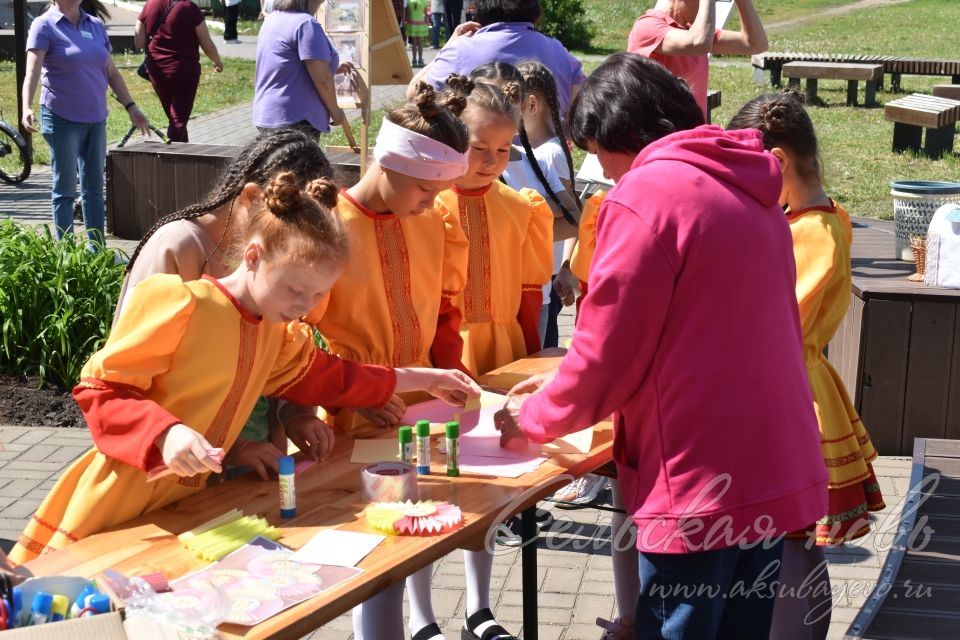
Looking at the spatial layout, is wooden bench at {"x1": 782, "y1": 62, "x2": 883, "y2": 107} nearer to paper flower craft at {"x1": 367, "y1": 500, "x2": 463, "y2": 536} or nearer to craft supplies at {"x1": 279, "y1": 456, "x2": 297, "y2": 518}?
paper flower craft at {"x1": 367, "y1": 500, "x2": 463, "y2": 536}

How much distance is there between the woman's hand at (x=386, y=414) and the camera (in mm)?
3381

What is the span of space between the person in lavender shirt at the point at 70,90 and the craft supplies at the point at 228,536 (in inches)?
233

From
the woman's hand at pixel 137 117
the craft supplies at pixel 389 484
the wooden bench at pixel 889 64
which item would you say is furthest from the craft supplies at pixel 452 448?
the wooden bench at pixel 889 64

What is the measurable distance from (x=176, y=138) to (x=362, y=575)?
9.22m

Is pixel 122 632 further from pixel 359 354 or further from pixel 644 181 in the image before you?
pixel 359 354

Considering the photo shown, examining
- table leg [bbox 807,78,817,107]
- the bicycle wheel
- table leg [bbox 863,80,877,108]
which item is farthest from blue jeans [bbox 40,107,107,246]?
table leg [bbox 863,80,877,108]

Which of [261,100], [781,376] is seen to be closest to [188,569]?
[781,376]

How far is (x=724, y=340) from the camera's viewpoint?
8.33ft

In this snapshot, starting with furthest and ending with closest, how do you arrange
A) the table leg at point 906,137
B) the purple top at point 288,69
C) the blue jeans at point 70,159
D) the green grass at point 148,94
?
the green grass at point 148,94
the table leg at point 906,137
the blue jeans at point 70,159
the purple top at point 288,69

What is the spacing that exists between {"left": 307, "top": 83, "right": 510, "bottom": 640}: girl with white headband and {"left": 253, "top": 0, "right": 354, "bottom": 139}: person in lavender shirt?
452 centimetres

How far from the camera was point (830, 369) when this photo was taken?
3828mm

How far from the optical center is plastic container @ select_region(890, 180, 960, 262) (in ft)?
18.4

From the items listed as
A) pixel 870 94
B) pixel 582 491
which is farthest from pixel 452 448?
pixel 870 94

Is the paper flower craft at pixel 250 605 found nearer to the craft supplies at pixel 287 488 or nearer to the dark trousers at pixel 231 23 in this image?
the craft supplies at pixel 287 488
